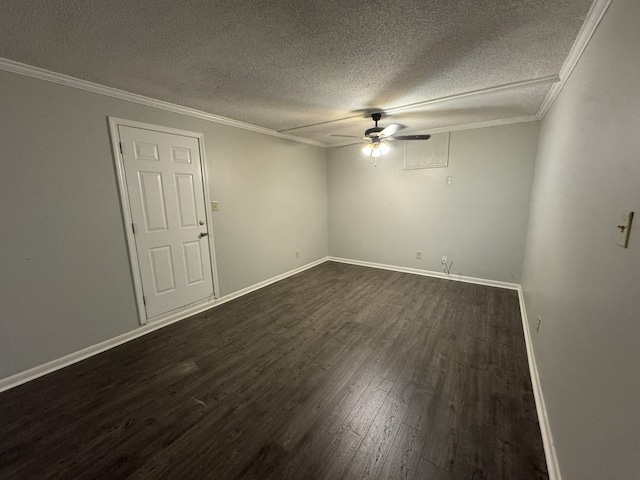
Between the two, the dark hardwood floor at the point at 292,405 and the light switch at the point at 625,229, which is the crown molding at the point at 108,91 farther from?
the light switch at the point at 625,229

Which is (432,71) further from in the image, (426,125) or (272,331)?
(272,331)

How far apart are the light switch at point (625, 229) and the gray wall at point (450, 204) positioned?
10.4 feet

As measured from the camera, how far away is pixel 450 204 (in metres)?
4.04

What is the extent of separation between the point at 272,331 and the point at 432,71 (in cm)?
286

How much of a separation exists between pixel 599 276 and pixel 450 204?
3.18 meters

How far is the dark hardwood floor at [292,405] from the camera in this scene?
141 centimetres

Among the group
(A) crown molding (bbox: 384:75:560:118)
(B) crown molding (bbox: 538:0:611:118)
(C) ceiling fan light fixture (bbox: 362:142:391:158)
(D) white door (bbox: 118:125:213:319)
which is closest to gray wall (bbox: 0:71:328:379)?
(D) white door (bbox: 118:125:213:319)

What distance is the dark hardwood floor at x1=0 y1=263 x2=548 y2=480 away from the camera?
55.3 inches

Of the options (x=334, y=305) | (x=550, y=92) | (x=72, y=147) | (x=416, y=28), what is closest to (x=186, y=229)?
(x=72, y=147)

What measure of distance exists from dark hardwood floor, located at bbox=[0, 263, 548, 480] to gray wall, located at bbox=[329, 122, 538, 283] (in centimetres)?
124

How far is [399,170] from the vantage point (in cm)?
441

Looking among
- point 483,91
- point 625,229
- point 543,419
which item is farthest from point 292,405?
point 483,91

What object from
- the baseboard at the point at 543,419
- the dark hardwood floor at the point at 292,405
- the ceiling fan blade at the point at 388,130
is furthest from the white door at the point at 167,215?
the baseboard at the point at 543,419

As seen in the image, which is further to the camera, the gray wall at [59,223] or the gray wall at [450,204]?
the gray wall at [450,204]
